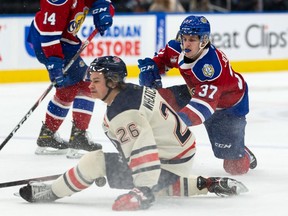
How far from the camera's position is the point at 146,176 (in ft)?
10.5

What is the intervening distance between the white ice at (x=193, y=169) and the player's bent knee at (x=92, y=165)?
0.13 meters

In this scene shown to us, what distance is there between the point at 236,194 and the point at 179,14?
5797 millimetres

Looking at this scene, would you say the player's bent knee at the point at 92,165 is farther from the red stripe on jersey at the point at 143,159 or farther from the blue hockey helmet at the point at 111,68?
the blue hockey helmet at the point at 111,68

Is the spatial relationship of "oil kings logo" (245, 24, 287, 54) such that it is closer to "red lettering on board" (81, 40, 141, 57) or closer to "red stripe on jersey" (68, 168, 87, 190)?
"red lettering on board" (81, 40, 141, 57)

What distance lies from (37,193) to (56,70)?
1.37 m

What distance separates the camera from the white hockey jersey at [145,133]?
3.18 meters

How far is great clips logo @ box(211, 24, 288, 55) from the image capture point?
934 centimetres

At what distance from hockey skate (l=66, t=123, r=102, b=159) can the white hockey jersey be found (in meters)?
1.38

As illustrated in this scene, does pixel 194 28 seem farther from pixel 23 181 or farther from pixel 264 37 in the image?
pixel 264 37

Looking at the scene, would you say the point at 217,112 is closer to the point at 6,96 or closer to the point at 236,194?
the point at 236,194

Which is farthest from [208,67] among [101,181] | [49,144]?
[49,144]

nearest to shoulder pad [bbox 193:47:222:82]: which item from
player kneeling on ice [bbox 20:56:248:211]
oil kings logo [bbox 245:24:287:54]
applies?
player kneeling on ice [bbox 20:56:248:211]

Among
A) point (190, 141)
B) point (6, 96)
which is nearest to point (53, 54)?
point (190, 141)

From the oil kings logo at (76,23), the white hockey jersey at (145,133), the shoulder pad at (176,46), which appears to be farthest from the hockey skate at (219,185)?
the oil kings logo at (76,23)
